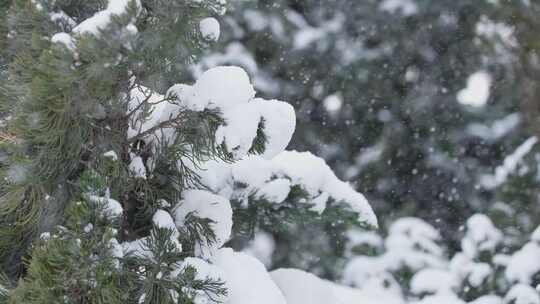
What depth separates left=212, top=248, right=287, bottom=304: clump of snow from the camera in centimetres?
86

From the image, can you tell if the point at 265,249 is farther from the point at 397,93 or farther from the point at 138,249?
the point at 138,249

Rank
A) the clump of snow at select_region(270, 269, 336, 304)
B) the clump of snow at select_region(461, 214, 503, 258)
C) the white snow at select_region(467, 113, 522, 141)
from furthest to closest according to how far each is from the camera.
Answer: the white snow at select_region(467, 113, 522, 141), the clump of snow at select_region(461, 214, 503, 258), the clump of snow at select_region(270, 269, 336, 304)

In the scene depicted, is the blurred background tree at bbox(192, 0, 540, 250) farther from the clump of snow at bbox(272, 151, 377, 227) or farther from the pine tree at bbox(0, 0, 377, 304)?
the pine tree at bbox(0, 0, 377, 304)

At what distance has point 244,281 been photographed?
878mm

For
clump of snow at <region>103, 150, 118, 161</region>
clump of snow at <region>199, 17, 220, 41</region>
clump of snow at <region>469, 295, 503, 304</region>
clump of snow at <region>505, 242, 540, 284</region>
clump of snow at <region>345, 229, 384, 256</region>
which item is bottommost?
clump of snow at <region>345, 229, 384, 256</region>

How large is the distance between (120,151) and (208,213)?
13cm

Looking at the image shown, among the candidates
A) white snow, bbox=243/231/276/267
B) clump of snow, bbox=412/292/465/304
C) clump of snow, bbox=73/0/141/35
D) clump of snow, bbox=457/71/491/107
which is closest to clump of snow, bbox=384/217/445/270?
clump of snow, bbox=412/292/465/304

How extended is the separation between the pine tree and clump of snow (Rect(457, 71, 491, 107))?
12.4 ft

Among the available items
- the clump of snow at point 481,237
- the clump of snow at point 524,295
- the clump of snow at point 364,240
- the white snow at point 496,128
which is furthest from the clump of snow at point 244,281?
the white snow at point 496,128

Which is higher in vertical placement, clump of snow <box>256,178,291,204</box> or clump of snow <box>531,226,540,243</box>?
clump of snow <box>531,226,540,243</box>

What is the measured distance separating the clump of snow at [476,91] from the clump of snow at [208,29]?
3863 mm

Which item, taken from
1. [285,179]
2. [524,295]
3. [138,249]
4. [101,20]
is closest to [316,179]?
[285,179]

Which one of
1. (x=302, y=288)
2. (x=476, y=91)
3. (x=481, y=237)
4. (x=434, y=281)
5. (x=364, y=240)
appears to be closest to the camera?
(x=302, y=288)

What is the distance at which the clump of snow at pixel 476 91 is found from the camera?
4.47 meters
